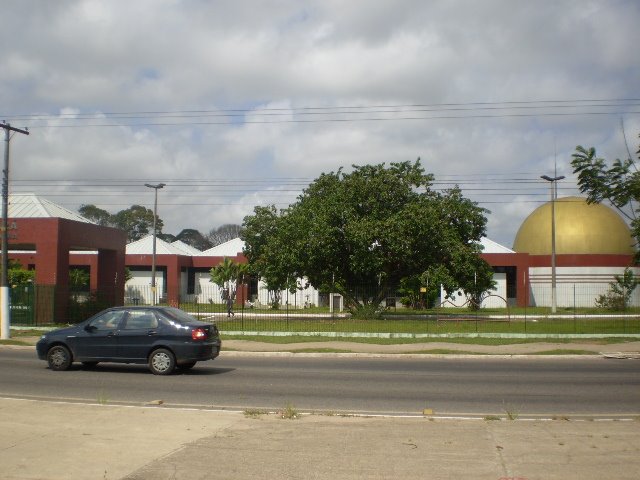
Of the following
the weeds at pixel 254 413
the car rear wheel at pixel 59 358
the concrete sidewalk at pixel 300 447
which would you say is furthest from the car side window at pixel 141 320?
the weeds at pixel 254 413

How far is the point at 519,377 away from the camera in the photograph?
1631cm

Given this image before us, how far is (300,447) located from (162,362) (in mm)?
8180

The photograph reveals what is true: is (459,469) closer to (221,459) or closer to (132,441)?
(221,459)

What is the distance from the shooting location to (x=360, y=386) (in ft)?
47.5

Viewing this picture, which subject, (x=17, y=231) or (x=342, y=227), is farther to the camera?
(x=342, y=227)

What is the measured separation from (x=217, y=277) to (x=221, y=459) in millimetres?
50540

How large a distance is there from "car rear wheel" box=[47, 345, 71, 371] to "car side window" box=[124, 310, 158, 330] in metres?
1.60

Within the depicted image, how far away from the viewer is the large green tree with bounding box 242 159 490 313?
123 feet

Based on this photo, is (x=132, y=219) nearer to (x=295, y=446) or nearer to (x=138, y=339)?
(x=138, y=339)

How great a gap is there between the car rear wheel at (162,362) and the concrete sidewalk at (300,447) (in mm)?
5193

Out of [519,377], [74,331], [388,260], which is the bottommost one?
[519,377]

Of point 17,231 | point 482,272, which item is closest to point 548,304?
point 482,272

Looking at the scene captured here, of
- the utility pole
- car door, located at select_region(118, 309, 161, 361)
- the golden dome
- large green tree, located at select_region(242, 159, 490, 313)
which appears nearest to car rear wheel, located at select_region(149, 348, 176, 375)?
car door, located at select_region(118, 309, 161, 361)

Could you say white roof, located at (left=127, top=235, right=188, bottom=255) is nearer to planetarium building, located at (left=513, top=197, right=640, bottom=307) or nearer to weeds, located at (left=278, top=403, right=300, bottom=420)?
planetarium building, located at (left=513, top=197, right=640, bottom=307)
